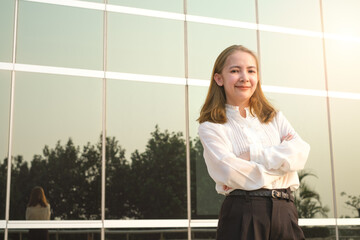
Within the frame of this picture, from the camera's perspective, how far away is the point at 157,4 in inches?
360

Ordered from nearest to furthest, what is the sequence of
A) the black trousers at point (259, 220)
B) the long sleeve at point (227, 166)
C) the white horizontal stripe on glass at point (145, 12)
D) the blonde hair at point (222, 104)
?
the black trousers at point (259, 220)
the long sleeve at point (227, 166)
the blonde hair at point (222, 104)
the white horizontal stripe on glass at point (145, 12)

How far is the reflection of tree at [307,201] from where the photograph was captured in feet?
30.1

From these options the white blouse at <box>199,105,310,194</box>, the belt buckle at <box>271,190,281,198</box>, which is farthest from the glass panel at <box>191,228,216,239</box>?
the belt buckle at <box>271,190,281,198</box>

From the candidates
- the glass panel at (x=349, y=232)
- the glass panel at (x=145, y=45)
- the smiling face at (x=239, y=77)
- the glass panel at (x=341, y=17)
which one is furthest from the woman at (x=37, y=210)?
the glass panel at (x=341, y=17)

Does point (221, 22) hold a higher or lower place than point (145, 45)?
higher

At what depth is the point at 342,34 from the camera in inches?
405

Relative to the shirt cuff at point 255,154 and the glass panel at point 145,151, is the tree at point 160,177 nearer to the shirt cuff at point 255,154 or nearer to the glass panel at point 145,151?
the glass panel at point 145,151

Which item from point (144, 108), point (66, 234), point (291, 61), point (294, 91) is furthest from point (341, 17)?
point (66, 234)

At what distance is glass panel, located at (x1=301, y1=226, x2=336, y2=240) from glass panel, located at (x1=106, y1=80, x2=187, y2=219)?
7.65 ft

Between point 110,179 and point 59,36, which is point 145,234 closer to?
point 110,179

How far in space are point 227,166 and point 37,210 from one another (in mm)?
5869

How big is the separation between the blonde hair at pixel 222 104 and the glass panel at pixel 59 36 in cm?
598

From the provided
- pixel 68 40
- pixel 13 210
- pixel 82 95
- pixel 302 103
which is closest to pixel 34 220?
pixel 13 210

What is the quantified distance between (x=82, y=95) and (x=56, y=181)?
55.8 inches
